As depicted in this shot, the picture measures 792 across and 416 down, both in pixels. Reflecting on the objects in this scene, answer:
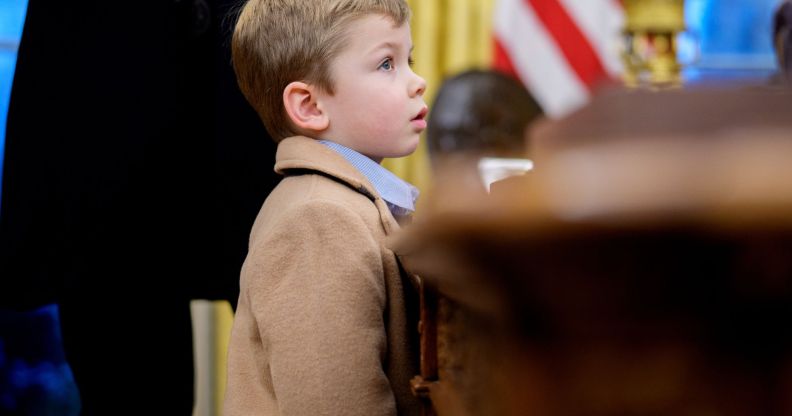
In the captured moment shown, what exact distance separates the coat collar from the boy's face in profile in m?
0.05

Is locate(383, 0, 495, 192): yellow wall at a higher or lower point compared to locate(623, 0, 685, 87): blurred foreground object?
higher

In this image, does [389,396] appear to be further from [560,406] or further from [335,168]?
[560,406]

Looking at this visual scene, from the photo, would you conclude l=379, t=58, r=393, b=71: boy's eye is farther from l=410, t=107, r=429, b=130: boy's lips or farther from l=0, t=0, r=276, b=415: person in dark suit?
l=0, t=0, r=276, b=415: person in dark suit

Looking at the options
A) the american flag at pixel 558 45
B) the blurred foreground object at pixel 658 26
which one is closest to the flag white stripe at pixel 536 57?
the american flag at pixel 558 45

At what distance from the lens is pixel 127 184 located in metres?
1.52

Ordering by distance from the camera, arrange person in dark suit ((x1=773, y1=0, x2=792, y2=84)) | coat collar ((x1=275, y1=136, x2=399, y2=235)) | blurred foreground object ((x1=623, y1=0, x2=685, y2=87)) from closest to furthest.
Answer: coat collar ((x1=275, y1=136, x2=399, y2=235))
person in dark suit ((x1=773, y1=0, x2=792, y2=84))
blurred foreground object ((x1=623, y1=0, x2=685, y2=87))

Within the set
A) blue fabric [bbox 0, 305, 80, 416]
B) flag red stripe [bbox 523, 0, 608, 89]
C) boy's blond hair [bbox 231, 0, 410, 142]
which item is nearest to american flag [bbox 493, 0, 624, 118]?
flag red stripe [bbox 523, 0, 608, 89]

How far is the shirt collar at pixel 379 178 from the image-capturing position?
3.79ft

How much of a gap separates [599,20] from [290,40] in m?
2.17

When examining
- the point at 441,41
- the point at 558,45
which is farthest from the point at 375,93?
the point at 558,45

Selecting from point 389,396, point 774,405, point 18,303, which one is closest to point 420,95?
point 389,396

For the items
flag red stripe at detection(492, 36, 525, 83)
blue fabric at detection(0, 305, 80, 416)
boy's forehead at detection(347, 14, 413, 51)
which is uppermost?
flag red stripe at detection(492, 36, 525, 83)

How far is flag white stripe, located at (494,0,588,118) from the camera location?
3078 millimetres

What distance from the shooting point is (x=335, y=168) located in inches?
43.4
